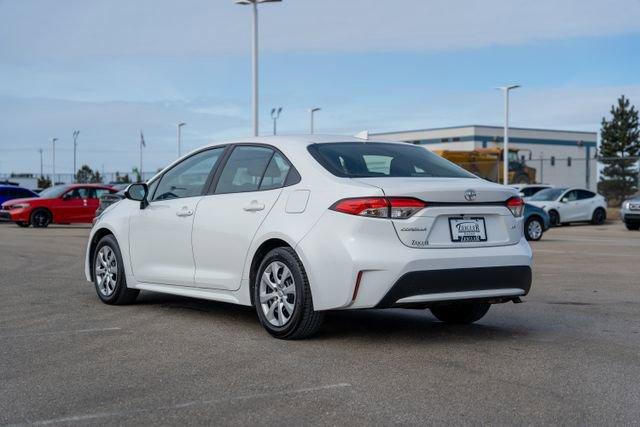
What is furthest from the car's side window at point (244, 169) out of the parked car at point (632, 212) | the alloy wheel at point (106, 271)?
the parked car at point (632, 212)

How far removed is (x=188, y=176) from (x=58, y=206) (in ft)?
73.2

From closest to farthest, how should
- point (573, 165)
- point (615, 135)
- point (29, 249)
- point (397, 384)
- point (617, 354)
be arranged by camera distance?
point (397, 384) → point (617, 354) → point (29, 249) → point (573, 165) → point (615, 135)

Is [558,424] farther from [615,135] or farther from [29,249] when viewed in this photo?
[615,135]

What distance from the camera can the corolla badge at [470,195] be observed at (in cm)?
693

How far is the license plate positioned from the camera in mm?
Answer: 6863

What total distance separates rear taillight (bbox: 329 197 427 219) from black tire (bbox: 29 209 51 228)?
24574 millimetres

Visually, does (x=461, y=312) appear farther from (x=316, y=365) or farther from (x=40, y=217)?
(x=40, y=217)

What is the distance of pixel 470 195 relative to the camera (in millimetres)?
6965

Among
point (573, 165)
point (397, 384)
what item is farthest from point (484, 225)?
point (573, 165)

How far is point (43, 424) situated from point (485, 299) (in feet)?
11.5

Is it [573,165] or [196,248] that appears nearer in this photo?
Answer: [196,248]

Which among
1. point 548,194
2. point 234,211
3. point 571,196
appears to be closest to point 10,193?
point 548,194

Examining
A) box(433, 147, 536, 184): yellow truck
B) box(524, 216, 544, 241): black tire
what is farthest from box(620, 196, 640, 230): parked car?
box(433, 147, 536, 184): yellow truck

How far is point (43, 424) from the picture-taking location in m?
4.75
